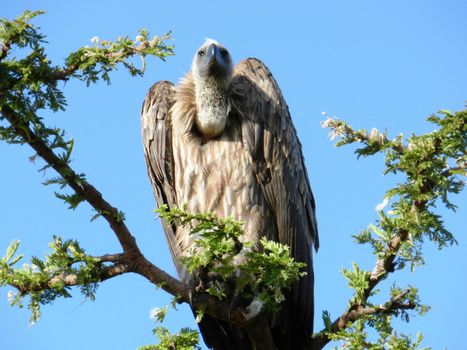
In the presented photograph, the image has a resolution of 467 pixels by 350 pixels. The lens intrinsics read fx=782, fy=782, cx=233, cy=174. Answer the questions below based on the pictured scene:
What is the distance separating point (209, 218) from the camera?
514cm

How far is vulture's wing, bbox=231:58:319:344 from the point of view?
293 inches

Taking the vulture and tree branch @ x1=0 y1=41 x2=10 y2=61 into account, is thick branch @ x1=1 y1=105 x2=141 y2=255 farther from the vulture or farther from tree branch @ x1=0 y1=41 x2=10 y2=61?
the vulture

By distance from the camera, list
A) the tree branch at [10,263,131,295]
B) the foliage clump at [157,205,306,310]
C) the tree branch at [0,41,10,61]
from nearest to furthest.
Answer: the foliage clump at [157,205,306,310] < the tree branch at [0,41,10,61] < the tree branch at [10,263,131,295]

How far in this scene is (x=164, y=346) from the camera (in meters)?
6.51

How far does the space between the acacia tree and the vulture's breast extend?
1.49m

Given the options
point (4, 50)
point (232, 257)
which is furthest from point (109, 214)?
point (4, 50)

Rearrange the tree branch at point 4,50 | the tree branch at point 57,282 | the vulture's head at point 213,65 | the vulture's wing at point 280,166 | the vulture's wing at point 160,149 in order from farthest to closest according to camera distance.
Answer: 1. the vulture's head at point 213,65
2. the vulture's wing at point 160,149
3. the vulture's wing at point 280,166
4. the tree branch at point 57,282
5. the tree branch at point 4,50

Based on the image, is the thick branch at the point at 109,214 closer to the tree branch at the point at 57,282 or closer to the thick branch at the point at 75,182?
the thick branch at the point at 75,182

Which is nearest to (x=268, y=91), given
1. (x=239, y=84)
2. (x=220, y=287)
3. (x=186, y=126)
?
(x=239, y=84)

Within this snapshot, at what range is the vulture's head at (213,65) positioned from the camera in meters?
7.93

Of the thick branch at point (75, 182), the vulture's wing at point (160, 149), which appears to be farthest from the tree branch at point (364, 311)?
the vulture's wing at point (160, 149)

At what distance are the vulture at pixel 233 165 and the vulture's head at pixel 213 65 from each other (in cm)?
1

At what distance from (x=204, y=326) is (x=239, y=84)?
246cm

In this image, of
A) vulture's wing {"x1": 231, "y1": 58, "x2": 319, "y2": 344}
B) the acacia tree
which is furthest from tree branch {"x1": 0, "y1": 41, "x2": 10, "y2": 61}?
Result: vulture's wing {"x1": 231, "y1": 58, "x2": 319, "y2": 344}
